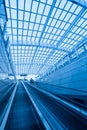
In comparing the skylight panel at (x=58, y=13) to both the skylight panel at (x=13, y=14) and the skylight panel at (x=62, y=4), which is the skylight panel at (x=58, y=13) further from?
the skylight panel at (x=13, y=14)

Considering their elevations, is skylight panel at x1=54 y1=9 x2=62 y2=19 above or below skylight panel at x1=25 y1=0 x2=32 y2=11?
below

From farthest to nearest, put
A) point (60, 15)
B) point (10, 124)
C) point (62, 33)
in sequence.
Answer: point (62, 33)
point (60, 15)
point (10, 124)

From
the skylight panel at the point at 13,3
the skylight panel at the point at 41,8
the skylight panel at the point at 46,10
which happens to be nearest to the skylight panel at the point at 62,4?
the skylight panel at the point at 46,10

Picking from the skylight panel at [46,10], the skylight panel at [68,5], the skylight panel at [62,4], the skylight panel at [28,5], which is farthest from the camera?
the skylight panel at [46,10]

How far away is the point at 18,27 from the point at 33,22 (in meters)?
3.40

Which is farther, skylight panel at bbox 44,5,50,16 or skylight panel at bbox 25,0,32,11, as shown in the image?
skylight panel at bbox 44,5,50,16

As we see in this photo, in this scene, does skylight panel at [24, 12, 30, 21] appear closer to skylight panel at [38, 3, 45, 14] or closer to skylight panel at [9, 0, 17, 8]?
skylight panel at [38, 3, 45, 14]

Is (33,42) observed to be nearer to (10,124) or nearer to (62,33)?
(62,33)

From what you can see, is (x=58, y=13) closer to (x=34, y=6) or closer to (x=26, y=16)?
(x=34, y=6)

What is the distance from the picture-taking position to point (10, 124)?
16.2ft

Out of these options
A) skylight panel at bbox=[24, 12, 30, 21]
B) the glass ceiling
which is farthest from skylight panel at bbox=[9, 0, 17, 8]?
skylight panel at bbox=[24, 12, 30, 21]

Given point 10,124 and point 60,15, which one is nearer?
point 10,124

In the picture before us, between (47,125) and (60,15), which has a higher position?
(60,15)

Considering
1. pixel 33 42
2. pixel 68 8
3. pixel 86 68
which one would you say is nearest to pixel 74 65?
pixel 86 68
